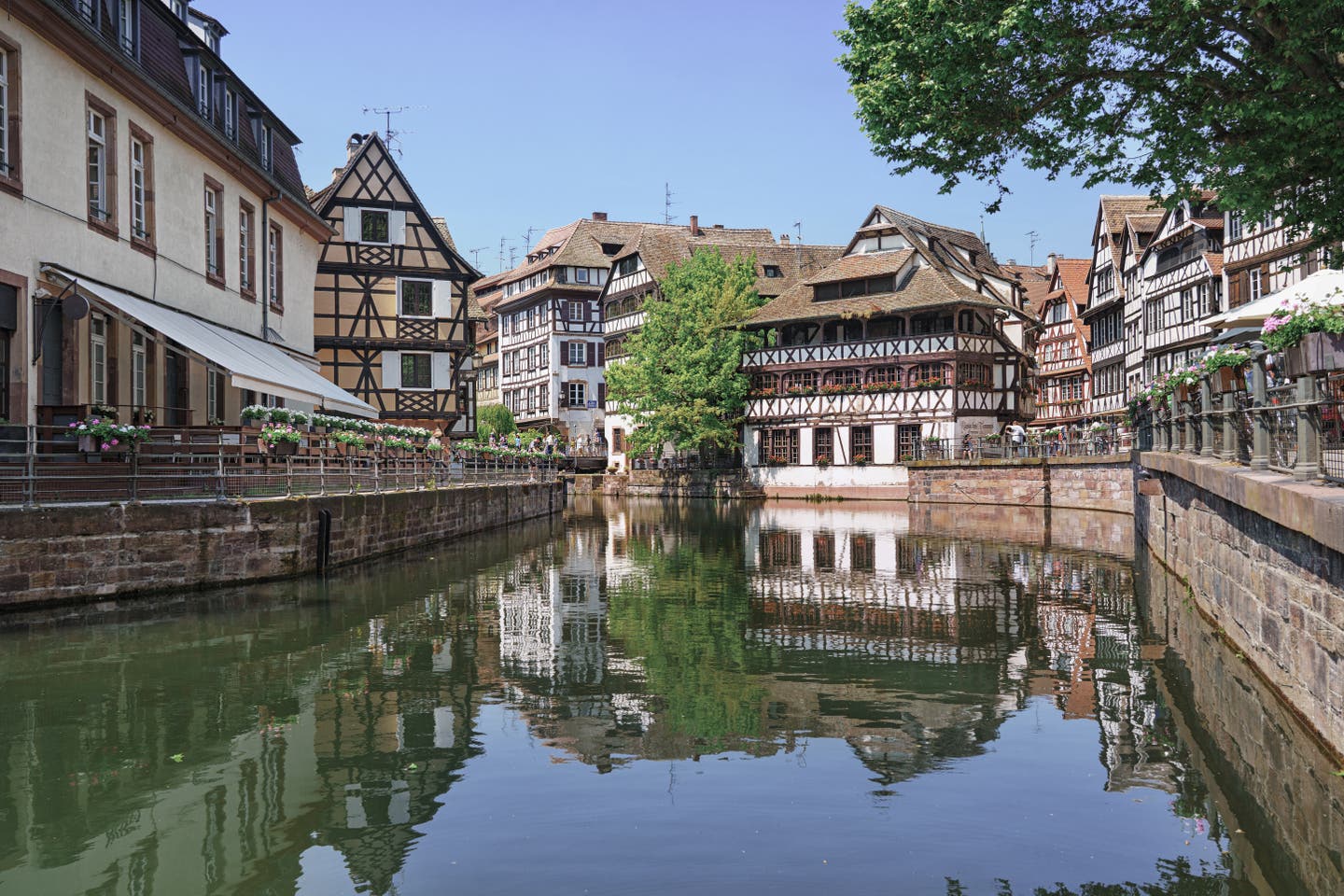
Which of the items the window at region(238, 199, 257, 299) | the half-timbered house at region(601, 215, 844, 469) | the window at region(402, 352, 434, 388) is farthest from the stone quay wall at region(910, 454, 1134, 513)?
the window at region(238, 199, 257, 299)

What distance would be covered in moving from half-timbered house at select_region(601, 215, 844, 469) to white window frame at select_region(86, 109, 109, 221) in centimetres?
4598

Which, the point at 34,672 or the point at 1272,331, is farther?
the point at 34,672

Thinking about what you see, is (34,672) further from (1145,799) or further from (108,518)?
(1145,799)

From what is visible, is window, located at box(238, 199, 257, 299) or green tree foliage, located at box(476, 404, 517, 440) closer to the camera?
window, located at box(238, 199, 257, 299)

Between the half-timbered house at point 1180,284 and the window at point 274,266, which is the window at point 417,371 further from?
the half-timbered house at point 1180,284

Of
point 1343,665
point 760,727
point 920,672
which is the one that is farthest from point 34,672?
point 1343,665

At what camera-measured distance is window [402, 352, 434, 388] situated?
40.7 m

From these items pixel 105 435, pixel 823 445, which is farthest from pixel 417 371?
pixel 105 435

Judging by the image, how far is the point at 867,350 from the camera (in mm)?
56000

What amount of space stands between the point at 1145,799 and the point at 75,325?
1619 centimetres

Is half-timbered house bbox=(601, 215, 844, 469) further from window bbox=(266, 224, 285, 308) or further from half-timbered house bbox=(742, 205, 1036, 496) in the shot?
window bbox=(266, 224, 285, 308)

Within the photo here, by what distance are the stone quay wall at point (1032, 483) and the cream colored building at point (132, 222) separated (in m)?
25.0

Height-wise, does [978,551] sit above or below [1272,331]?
below

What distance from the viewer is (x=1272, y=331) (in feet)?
31.6
